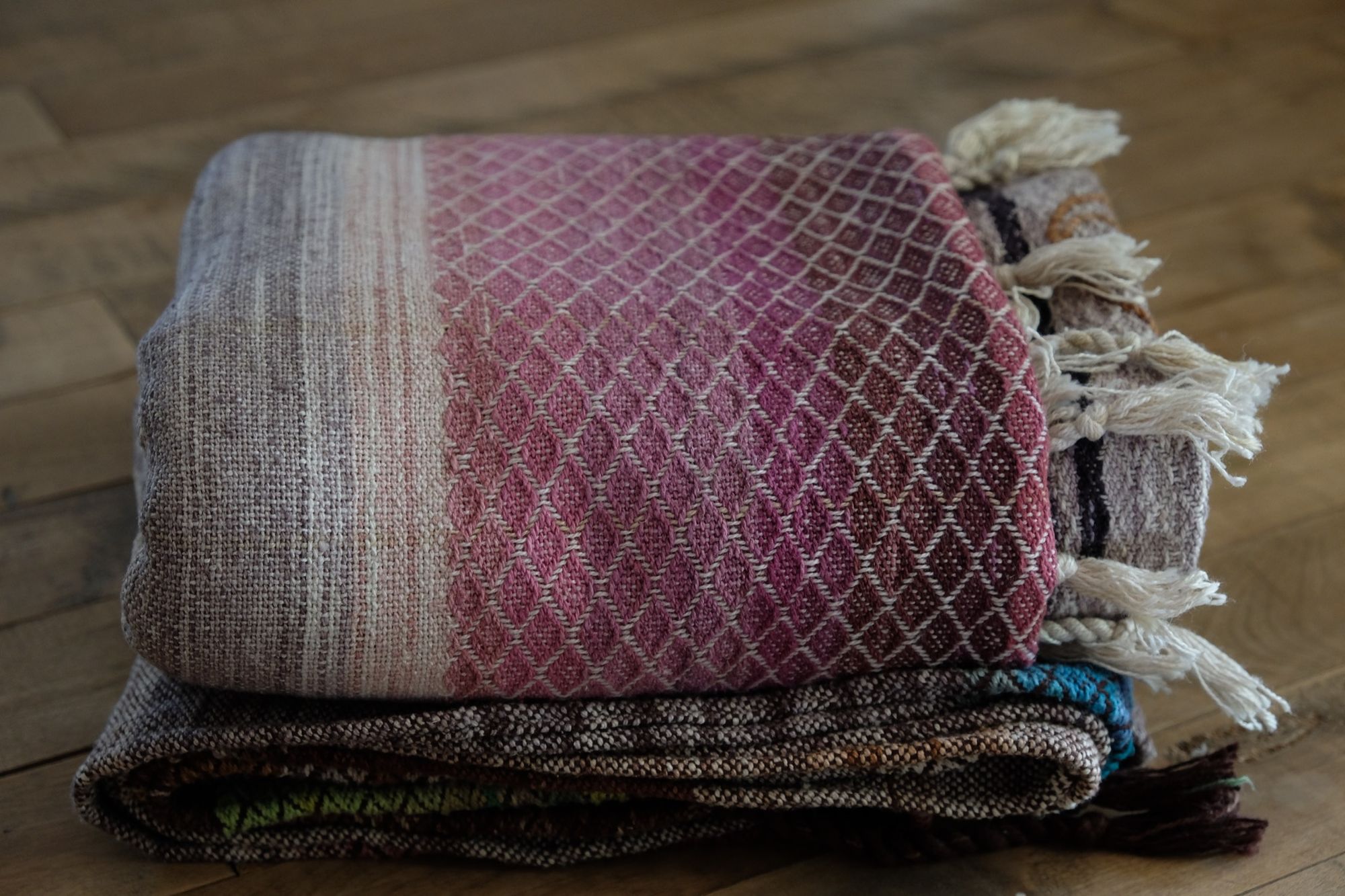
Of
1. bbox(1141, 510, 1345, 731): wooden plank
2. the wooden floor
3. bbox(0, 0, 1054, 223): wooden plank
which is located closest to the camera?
the wooden floor

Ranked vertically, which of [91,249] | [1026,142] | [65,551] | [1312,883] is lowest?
[1312,883]

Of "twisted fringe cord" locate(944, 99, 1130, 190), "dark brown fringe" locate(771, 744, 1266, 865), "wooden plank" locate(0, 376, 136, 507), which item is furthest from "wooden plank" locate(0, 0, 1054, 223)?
"dark brown fringe" locate(771, 744, 1266, 865)

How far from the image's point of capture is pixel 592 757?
688 millimetres

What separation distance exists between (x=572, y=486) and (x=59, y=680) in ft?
1.35

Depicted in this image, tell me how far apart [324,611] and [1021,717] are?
1.15ft

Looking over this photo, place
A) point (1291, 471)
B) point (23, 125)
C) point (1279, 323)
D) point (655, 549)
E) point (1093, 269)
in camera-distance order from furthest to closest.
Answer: point (23, 125) → point (1279, 323) → point (1291, 471) → point (1093, 269) → point (655, 549)

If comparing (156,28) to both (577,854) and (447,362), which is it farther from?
(577,854)

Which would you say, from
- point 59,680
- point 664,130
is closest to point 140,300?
point 59,680

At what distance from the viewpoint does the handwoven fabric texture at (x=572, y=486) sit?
64cm

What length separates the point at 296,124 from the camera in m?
1.37

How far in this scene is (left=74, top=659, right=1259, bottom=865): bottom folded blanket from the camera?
26.8 inches

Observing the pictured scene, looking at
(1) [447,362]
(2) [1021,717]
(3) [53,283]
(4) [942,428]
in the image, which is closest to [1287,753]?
(2) [1021,717]

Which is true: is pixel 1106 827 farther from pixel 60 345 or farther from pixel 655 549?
pixel 60 345

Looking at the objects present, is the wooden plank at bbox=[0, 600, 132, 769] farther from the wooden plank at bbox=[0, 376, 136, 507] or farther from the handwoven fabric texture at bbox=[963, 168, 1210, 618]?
the handwoven fabric texture at bbox=[963, 168, 1210, 618]
